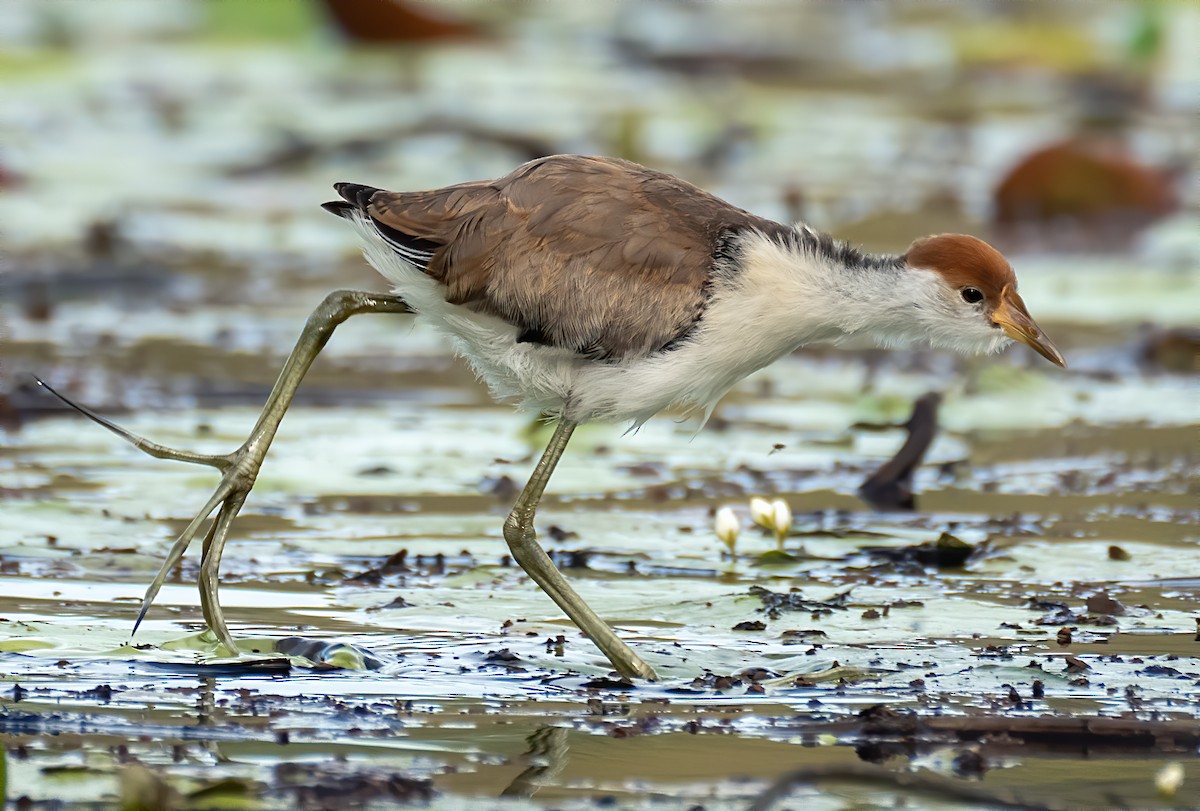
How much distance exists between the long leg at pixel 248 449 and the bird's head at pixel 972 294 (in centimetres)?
151

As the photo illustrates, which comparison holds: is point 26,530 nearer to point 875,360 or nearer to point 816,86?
point 875,360

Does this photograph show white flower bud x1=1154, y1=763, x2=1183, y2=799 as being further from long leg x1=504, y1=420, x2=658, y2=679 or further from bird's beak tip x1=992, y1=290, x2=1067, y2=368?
bird's beak tip x1=992, y1=290, x2=1067, y2=368

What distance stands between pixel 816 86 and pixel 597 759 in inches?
662

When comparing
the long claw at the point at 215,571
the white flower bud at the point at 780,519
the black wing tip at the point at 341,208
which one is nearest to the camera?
the long claw at the point at 215,571

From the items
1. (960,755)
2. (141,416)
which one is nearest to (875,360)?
(141,416)

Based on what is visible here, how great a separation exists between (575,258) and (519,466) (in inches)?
103

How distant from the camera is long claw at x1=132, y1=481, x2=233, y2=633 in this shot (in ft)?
16.4

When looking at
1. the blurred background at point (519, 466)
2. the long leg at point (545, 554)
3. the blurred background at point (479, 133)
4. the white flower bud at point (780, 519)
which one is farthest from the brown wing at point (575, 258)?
the blurred background at point (479, 133)

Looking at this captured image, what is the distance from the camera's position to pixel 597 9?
973 inches

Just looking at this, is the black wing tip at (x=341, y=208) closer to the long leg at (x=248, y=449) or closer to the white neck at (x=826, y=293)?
the long leg at (x=248, y=449)

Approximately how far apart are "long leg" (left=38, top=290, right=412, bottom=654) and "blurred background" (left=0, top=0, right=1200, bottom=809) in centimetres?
20

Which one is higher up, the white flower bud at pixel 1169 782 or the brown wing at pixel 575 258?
the brown wing at pixel 575 258

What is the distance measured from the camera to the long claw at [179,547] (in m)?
5.00

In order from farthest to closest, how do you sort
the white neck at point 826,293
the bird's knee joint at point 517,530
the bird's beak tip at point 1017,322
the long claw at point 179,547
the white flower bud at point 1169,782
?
the bird's beak tip at point 1017,322 → the bird's knee joint at point 517,530 → the white neck at point 826,293 → the long claw at point 179,547 → the white flower bud at point 1169,782
